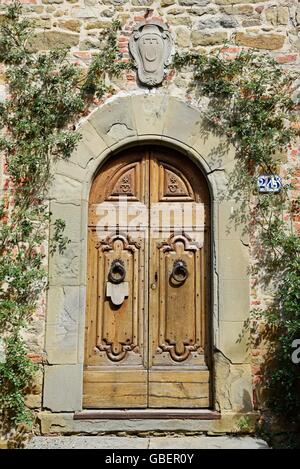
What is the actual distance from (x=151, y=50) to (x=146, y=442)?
3.62 m

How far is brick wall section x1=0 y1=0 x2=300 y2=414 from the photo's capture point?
17.9ft

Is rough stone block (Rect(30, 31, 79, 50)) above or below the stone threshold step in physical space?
above

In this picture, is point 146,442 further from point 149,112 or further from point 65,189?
point 149,112

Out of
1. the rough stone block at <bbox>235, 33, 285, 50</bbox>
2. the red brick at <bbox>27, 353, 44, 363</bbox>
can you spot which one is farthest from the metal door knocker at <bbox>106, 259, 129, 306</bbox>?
the rough stone block at <bbox>235, 33, 285, 50</bbox>

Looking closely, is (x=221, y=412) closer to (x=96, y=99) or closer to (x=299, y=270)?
(x=299, y=270)

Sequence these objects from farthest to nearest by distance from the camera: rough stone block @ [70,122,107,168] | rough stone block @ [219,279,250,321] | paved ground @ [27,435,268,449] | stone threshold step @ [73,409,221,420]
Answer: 1. rough stone block @ [70,122,107,168]
2. rough stone block @ [219,279,250,321]
3. stone threshold step @ [73,409,221,420]
4. paved ground @ [27,435,268,449]

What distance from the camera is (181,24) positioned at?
5484 millimetres

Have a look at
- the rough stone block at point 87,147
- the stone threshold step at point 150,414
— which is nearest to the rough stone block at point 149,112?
the rough stone block at point 87,147

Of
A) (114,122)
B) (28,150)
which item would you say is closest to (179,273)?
(114,122)

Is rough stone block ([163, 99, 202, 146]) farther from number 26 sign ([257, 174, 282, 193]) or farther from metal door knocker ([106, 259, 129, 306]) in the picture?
metal door knocker ([106, 259, 129, 306])

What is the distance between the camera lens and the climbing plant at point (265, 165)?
502 centimetres

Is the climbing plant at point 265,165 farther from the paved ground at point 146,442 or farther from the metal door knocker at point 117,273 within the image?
the metal door knocker at point 117,273

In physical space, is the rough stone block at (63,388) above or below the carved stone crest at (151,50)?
below

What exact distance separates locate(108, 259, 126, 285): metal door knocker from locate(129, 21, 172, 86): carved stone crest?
1785 millimetres
